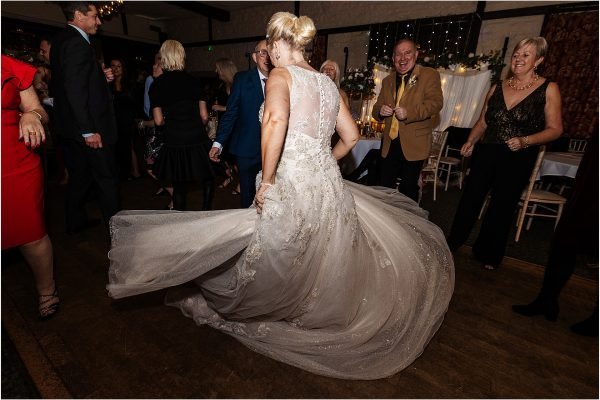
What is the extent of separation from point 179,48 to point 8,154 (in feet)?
5.29

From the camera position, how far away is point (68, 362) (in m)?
1.67

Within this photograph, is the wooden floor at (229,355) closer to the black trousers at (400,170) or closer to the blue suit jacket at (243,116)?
the black trousers at (400,170)

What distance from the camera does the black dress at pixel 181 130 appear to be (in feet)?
9.29

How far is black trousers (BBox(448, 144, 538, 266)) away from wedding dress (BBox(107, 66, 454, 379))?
125 cm

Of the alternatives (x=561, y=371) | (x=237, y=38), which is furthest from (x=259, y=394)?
(x=237, y=38)

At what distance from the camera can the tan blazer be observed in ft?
9.49

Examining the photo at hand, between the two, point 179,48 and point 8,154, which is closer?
point 8,154

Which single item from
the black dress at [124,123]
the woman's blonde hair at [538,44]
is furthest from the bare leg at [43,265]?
the woman's blonde hair at [538,44]

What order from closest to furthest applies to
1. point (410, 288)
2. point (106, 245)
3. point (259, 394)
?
point (259, 394)
point (410, 288)
point (106, 245)

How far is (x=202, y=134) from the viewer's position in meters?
3.10

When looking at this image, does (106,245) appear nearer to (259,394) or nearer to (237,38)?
(259,394)

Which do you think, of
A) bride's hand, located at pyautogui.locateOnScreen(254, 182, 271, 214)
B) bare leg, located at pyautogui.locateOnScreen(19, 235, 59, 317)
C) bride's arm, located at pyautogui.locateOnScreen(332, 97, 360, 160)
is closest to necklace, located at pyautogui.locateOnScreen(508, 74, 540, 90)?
bride's arm, located at pyautogui.locateOnScreen(332, 97, 360, 160)

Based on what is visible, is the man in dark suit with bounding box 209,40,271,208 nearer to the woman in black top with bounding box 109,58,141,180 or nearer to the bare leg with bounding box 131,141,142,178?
→ the woman in black top with bounding box 109,58,141,180

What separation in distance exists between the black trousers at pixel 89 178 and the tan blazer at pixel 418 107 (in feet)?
8.01
